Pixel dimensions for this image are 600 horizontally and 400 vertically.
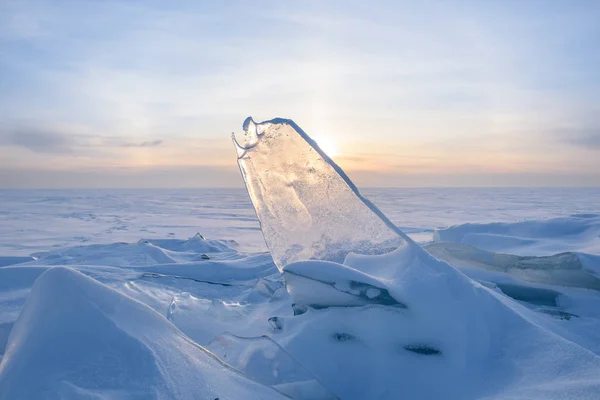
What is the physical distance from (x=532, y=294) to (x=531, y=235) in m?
1.73

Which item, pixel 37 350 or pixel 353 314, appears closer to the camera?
pixel 37 350

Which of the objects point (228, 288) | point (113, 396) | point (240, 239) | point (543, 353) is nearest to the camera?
point (113, 396)

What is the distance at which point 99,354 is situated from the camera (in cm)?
128

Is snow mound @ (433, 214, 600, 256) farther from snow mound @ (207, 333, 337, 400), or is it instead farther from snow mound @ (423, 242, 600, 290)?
snow mound @ (207, 333, 337, 400)

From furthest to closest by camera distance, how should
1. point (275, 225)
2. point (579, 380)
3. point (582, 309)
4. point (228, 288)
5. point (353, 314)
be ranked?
1. point (228, 288)
2. point (275, 225)
3. point (582, 309)
4. point (353, 314)
5. point (579, 380)

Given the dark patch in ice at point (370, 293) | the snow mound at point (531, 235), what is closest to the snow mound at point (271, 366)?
the dark patch in ice at point (370, 293)

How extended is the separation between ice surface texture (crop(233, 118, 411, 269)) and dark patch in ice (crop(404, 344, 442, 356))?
1.89ft

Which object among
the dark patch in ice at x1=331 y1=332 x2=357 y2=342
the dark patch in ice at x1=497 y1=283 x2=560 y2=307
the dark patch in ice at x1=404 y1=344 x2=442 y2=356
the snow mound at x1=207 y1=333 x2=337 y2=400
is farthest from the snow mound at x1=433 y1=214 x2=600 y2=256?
the snow mound at x1=207 y1=333 x2=337 y2=400

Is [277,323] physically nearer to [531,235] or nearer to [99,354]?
[99,354]

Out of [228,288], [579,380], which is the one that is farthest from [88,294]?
[228,288]

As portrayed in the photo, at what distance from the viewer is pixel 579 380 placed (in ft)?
4.66

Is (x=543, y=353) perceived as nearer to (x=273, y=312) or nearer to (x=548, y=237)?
(x=273, y=312)

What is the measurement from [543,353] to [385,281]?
0.66 m

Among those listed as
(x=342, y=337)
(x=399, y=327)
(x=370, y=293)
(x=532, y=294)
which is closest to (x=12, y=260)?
(x=342, y=337)
